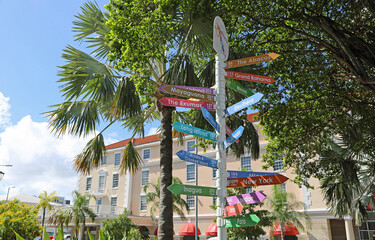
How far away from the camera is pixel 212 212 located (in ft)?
101

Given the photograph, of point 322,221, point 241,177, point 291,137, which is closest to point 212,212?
point 322,221

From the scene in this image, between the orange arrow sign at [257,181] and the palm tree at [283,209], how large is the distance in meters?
20.4

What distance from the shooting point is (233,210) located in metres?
4.43

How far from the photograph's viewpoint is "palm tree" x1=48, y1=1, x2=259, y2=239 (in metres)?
8.70

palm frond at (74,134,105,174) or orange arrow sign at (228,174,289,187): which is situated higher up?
palm frond at (74,134,105,174)

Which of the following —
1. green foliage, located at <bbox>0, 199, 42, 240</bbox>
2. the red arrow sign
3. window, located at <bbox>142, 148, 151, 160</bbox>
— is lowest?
green foliage, located at <bbox>0, 199, 42, 240</bbox>

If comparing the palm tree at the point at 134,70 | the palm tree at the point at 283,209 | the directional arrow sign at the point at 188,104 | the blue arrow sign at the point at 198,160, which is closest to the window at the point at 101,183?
the palm tree at the point at 283,209

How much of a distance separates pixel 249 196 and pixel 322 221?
23504mm

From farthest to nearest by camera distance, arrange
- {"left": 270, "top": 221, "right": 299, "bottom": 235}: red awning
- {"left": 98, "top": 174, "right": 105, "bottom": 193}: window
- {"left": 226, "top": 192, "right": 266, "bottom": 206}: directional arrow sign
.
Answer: {"left": 98, "top": 174, "right": 105, "bottom": 193}: window
{"left": 270, "top": 221, "right": 299, "bottom": 235}: red awning
{"left": 226, "top": 192, "right": 266, "bottom": 206}: directional arrow sign

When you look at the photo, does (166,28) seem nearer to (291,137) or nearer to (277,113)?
(277,113)

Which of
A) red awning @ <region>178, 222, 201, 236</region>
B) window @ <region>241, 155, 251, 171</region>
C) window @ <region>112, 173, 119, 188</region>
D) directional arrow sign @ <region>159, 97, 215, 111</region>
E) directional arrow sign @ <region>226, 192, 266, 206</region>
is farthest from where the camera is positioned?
window @ <region>112, 173, 119, 188</region>

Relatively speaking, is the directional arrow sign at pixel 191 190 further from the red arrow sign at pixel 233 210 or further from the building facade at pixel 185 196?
the building facade at pixel 185 196

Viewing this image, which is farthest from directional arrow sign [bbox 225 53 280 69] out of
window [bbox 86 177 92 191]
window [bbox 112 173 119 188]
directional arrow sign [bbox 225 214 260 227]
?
window [bbox 86 177 92 191]

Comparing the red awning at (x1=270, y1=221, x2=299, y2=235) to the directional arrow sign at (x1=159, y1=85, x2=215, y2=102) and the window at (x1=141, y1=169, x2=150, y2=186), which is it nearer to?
the window at (x1=141, y1=169, x2=150, y2=186)
